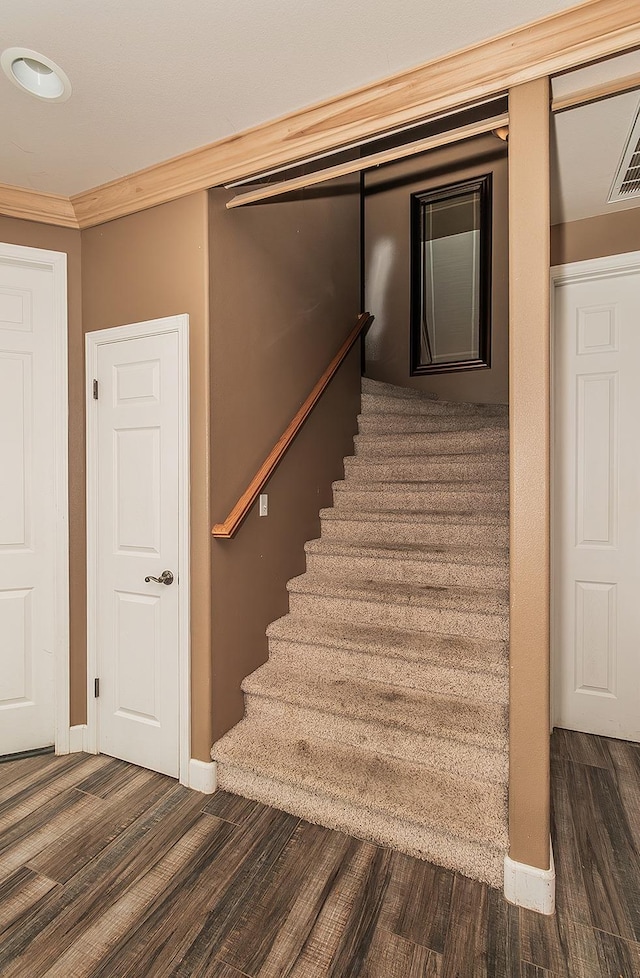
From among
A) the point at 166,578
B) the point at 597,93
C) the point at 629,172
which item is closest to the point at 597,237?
the point at 629,172

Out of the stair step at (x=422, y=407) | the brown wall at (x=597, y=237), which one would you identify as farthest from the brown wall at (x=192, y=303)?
the stair step at (x=422, y=407)

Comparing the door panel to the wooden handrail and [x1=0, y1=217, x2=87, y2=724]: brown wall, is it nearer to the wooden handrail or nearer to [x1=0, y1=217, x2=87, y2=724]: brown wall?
[x1=0, y1=217, x2=87, y2=724]: brown wall

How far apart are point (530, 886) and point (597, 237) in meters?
2.81

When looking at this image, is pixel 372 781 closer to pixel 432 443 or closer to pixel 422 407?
pixel 432 443

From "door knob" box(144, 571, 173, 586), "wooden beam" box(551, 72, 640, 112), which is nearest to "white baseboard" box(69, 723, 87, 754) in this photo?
"door knob" box(144, 571, 173, 586)

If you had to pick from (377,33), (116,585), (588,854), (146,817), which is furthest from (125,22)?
(588,854)

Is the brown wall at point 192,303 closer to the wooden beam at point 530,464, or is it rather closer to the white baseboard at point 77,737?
the white baseboard at point 77,737

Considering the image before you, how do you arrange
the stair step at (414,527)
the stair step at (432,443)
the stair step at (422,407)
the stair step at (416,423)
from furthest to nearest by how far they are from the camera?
the stair step at (422,407)
the stair step at (416,423)
the stair step at (432,443)
the stair step at (414,527)

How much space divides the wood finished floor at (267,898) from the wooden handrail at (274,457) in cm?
115

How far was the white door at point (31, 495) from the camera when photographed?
103 inches

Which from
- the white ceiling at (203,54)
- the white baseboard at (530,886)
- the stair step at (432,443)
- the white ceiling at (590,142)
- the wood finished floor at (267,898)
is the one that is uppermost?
the white ceiling at (203,54)

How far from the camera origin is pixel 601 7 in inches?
59.9

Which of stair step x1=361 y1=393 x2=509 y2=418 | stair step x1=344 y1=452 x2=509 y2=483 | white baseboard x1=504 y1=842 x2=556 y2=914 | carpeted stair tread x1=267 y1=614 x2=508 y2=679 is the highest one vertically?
stair step x1=361 y1=393 x2=509 y2=418

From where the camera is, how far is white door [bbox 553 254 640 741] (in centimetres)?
277
